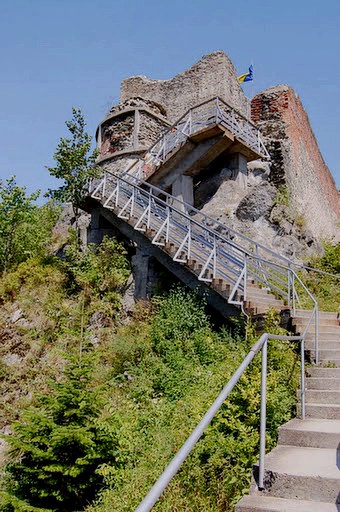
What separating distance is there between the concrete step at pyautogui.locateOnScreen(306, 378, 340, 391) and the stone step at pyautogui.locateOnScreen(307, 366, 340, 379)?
0.25m

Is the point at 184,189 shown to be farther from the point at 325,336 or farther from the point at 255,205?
the point at 325,336

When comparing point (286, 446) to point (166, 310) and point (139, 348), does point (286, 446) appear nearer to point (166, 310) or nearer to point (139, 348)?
point (139, 348)

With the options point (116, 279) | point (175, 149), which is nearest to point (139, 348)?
point (116, 279)

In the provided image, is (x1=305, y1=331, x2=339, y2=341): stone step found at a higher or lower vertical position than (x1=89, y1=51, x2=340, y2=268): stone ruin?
lower

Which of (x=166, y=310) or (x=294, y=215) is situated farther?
(x=294, y=215)

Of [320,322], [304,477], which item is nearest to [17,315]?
[320,322]

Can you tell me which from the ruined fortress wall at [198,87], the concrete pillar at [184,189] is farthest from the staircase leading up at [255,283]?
the ruined fortress wall at [198,87]

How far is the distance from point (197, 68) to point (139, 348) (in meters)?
18.0

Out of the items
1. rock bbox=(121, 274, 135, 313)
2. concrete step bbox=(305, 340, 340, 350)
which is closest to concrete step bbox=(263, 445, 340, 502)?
concrete step bbox=(305, 340, 340, 350)

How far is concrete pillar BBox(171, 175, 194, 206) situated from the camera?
14.6 meters

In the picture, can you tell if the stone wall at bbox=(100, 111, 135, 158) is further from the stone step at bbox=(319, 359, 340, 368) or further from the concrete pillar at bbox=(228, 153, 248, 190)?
the stone step at bbox=(319, 359, 340, 368)

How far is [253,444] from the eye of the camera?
4270 millimetres

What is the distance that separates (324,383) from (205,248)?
5.62 metres

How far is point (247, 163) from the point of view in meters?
15.3
